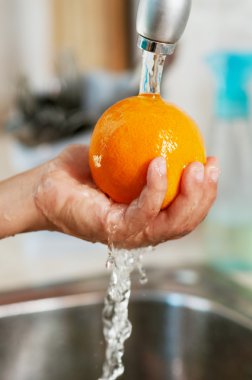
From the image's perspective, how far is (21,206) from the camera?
1.75 feet

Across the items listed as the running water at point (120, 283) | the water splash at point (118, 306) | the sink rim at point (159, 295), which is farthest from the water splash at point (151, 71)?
the sink rim at point (159, 295)

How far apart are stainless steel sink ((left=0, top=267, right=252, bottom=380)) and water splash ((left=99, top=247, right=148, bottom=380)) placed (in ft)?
0.17

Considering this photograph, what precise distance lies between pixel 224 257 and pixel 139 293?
0.64 ft

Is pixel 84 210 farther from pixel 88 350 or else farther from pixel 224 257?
pixel 224 257

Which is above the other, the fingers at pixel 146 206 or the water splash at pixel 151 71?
the water splash at pixel 151 71

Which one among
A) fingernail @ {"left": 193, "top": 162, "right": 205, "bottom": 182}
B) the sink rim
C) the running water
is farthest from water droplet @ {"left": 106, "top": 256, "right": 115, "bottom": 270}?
the sink rim

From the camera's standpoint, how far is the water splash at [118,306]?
0.51 m

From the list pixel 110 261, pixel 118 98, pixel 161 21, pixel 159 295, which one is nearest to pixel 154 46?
pixel 161 21

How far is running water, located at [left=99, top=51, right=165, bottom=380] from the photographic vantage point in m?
0.42

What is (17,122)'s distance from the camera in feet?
4.12

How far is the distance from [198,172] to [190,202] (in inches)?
1.0

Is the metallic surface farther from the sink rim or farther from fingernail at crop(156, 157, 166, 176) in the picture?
the sink rim

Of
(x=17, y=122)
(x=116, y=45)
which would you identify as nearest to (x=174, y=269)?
(x=17, y=122)

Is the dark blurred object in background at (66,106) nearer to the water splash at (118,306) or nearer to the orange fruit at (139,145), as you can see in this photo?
the water splash at (118,306)
